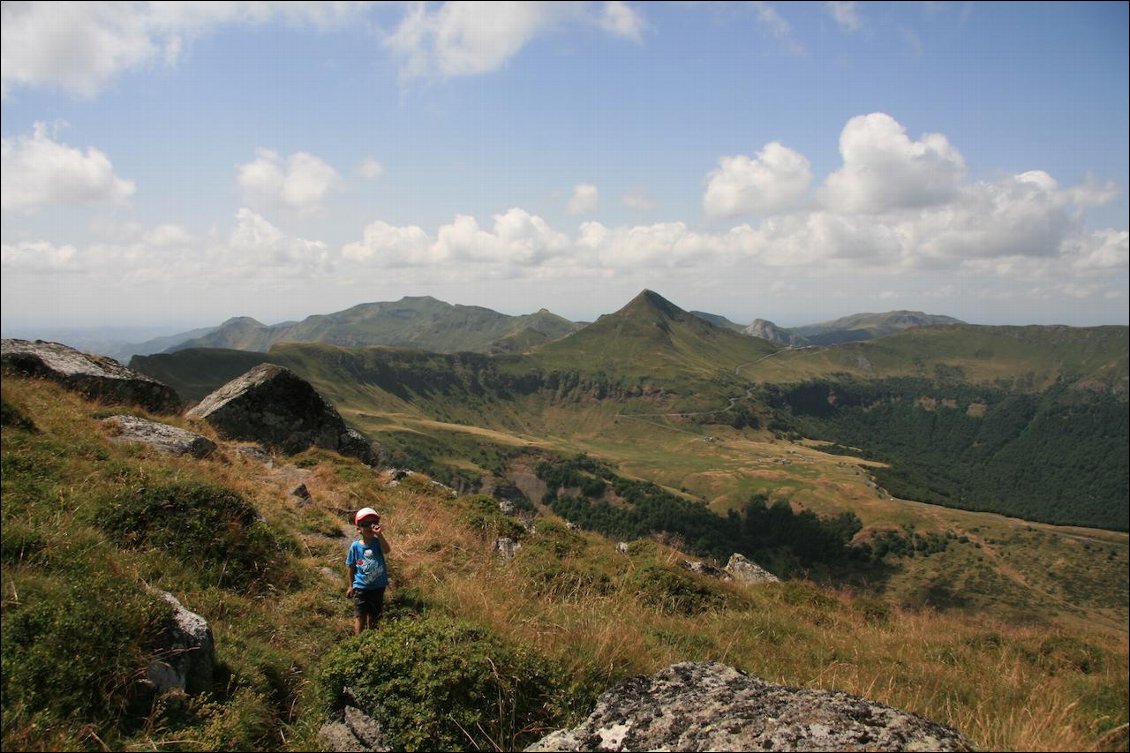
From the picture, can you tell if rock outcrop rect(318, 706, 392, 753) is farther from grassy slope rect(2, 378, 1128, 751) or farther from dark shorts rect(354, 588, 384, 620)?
dark shorts rect(354, 588, 384, 620)

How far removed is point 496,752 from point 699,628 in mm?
6724

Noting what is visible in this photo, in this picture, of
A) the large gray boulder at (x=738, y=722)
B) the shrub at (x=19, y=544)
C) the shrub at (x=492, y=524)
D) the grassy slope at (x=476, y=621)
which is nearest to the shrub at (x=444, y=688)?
the grassy slope at (x=476, y=621)

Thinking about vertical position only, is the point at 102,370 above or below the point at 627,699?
above

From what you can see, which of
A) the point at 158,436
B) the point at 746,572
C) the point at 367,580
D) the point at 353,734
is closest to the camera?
the point at 353,734

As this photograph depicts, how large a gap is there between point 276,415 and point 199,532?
17850 millimetres

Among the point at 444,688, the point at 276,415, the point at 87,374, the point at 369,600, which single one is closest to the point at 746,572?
the point at 369,600

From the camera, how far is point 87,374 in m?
20.2

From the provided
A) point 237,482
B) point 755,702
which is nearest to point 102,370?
point 237,482

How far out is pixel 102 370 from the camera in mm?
21453

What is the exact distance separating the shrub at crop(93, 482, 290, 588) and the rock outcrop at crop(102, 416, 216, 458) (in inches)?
278

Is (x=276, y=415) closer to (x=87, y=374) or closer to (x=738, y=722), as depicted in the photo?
(x=87, y=374)

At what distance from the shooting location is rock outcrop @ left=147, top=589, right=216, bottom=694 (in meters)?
5.80

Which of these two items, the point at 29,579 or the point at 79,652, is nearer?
the point at 79,652

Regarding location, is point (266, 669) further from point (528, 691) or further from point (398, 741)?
point (528, 691)
